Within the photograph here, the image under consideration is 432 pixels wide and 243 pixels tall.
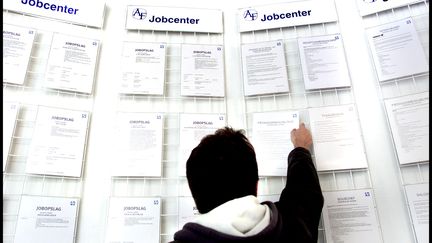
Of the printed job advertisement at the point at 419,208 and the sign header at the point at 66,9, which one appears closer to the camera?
the printed job advertisement at the point at 419,208

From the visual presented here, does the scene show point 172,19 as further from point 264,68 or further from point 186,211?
point 186,211

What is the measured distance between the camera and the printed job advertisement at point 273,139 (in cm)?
121

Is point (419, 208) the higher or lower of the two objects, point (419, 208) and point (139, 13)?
the lower

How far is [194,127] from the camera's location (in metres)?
1.28

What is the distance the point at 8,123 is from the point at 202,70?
0.73 metres

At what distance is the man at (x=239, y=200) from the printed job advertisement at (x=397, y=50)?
1.67 feet

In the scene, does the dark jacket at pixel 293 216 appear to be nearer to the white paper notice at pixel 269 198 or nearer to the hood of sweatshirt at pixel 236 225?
the hood of sweatshirt at pixel 236 225

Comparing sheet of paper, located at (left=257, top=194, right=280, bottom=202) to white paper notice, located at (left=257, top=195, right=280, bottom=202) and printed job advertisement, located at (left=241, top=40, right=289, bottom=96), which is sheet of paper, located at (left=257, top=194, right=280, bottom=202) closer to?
white paper notice, located at (left=257, top=195, right=280, bottom=202)

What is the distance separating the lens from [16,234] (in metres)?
1.08

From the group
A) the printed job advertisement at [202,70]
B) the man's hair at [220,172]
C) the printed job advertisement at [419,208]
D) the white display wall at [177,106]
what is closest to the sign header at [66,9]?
the white display wall at [177,106]

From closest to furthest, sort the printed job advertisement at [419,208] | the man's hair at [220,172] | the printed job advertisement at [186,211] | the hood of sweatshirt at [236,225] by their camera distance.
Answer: the hood of sweatshirt at [236,225] → the man's hair at [220,172] → the printed job advertisement at [419,208] → the printed job advertisement at [186,211]

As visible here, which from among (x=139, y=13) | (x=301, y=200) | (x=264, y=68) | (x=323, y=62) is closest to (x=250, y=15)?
(x=264, y=68)

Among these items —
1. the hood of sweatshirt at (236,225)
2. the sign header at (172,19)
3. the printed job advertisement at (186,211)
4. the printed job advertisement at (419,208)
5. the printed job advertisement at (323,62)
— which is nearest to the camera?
the hood of sweatshirt at (236,225)

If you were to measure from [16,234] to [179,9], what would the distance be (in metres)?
1.04
